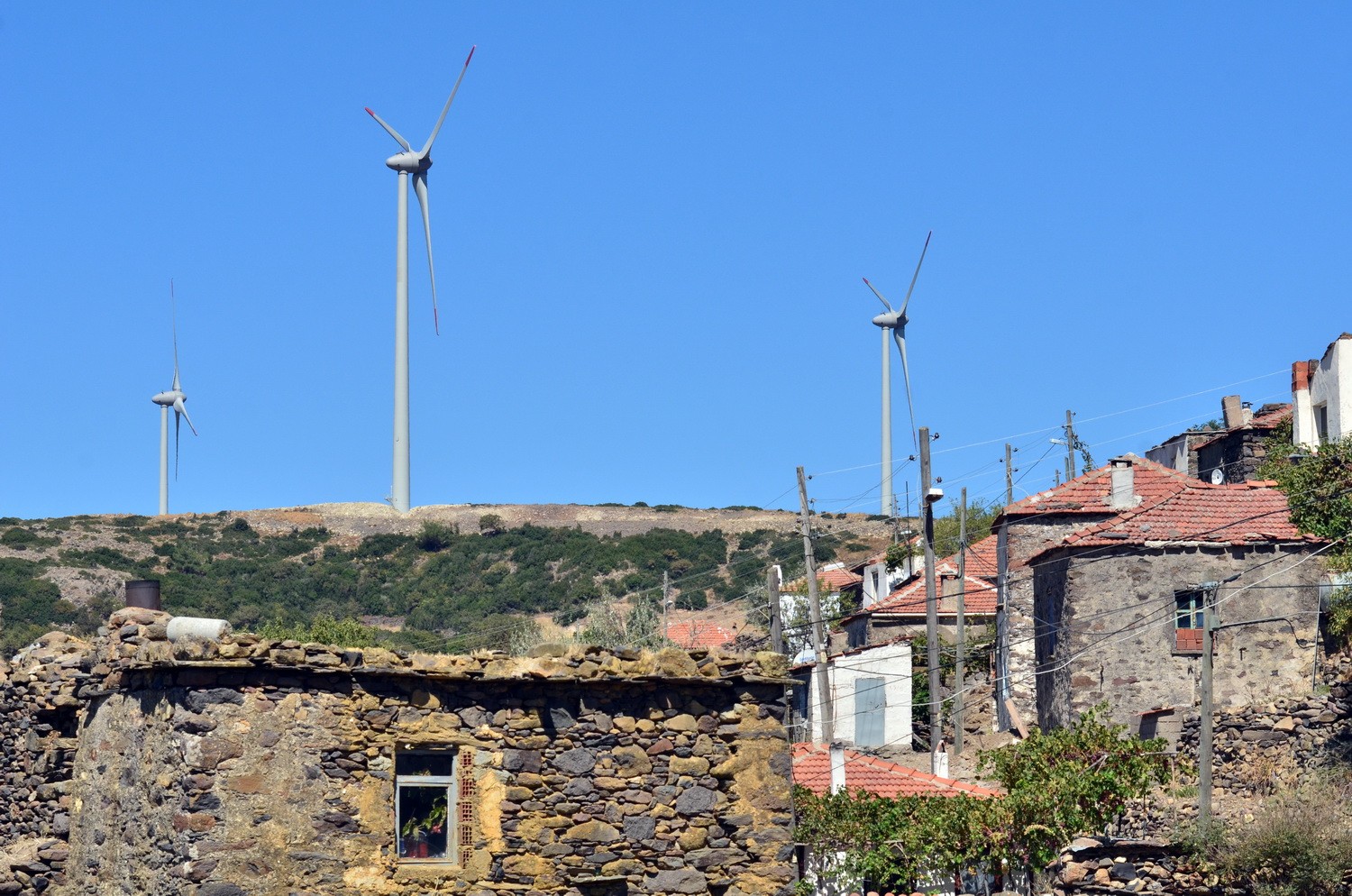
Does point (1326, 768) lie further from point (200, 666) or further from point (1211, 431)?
point (1211, 431)

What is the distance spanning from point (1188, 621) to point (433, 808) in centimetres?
2095

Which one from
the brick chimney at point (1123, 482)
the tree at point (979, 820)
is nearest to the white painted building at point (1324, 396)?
the brick chimney at point (1123, 482)

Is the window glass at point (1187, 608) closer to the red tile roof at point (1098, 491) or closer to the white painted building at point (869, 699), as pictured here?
the red tile roof at point (1098, 491)

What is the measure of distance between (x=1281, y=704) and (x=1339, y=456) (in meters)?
3.93

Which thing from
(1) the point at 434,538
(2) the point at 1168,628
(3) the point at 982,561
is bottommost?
(2) the point at 1168,628

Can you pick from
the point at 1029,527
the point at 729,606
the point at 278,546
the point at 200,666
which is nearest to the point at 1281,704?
the point at 1029,527

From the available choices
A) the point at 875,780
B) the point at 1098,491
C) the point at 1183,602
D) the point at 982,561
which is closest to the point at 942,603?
the point at 982,561

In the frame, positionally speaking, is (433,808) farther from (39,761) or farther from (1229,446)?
(1229,446)

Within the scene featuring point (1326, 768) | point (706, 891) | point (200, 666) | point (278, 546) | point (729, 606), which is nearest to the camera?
point (200, 666)

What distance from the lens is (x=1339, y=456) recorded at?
27.7 meters

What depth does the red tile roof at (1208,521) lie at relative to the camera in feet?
113

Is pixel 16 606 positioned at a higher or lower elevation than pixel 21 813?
higher

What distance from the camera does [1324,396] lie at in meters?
37.5

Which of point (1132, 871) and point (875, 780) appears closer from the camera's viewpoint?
point (1132, 871)
